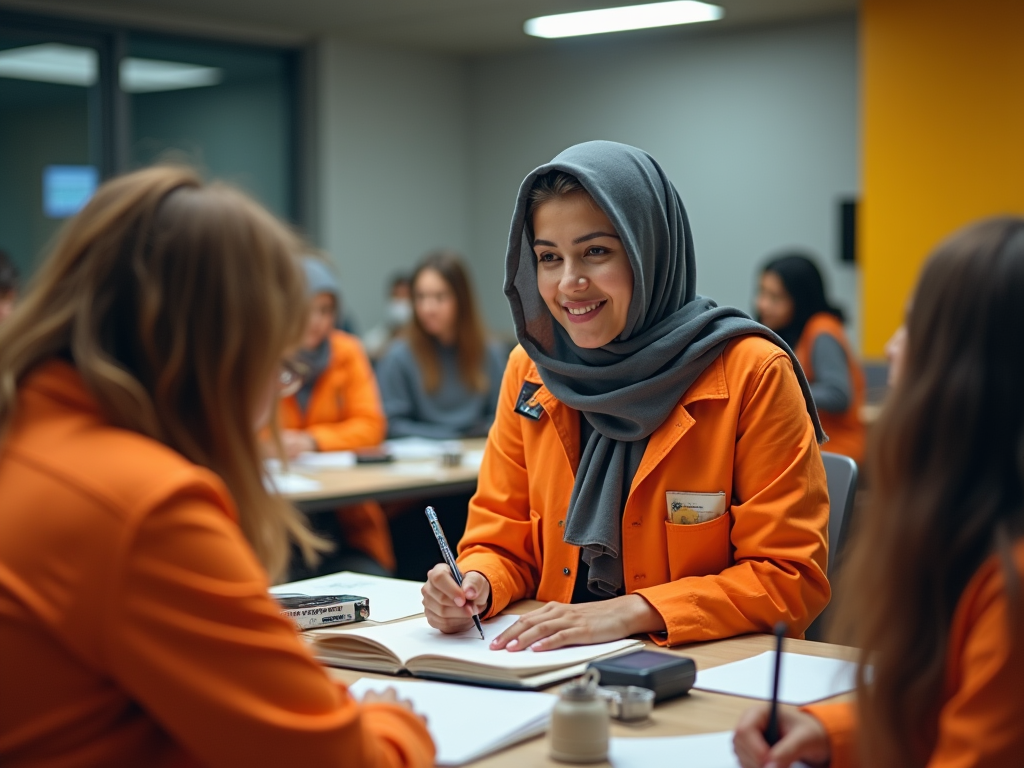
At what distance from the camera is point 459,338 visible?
17.9 feet

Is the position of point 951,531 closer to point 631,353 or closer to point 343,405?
point 631,353

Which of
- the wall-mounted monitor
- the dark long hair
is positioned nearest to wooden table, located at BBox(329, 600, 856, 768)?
the dark long hair

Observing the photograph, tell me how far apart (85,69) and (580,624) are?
6.99 metres

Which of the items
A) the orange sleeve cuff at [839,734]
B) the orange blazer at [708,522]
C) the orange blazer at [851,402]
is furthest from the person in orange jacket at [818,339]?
the orange sleeve cuff at [839,734]

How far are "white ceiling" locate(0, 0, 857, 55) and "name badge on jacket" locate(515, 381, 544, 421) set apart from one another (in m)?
5.64

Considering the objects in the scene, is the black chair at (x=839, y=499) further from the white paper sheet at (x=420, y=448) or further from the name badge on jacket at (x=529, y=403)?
the white paper sheet at (x=420, y=448)

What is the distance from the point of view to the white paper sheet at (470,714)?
1.38m

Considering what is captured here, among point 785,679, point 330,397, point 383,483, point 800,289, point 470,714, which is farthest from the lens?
point 800,289

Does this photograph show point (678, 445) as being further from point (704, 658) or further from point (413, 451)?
point (413, 451)

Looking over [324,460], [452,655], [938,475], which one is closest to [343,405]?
[324,460]

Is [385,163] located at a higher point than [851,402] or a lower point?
higher

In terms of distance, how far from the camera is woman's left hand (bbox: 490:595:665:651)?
5.74 ft

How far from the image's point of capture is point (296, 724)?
1.12m

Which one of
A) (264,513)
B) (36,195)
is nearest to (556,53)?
(36,195)
